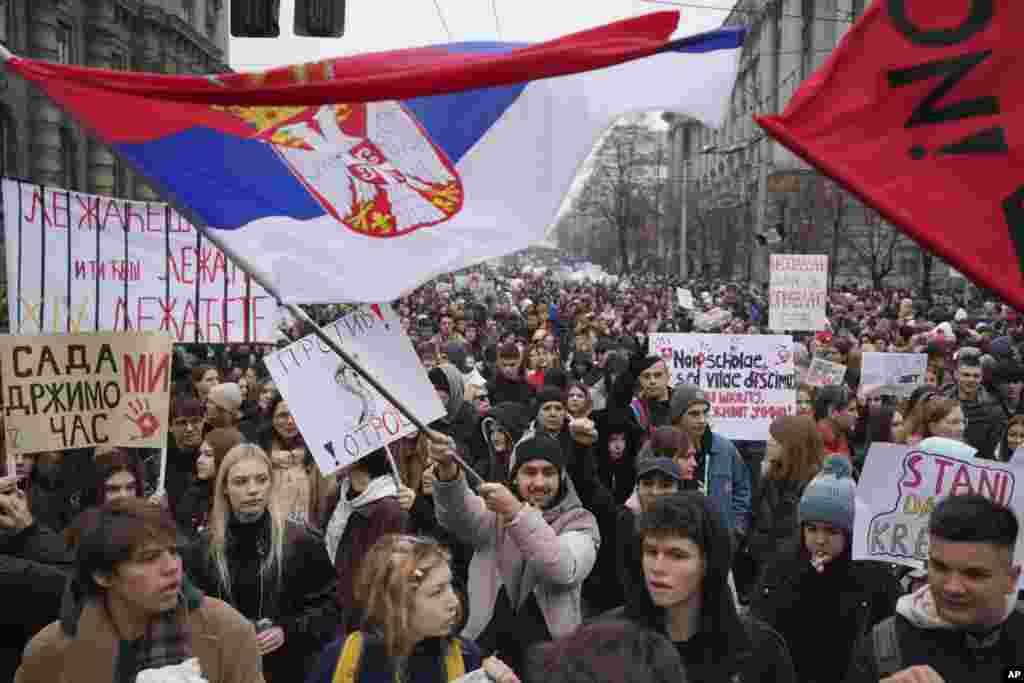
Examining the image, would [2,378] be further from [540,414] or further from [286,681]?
[540,414]

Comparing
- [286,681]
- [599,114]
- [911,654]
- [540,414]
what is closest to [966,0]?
[911,654]

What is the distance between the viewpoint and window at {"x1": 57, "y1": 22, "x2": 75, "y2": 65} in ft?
109

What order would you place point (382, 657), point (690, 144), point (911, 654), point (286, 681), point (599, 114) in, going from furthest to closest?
1. point (690, 144)
2. point (599, 114)
3. point (286, 681)
4. point (382, 657)
5. point (911, 654)

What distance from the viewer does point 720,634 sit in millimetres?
3729

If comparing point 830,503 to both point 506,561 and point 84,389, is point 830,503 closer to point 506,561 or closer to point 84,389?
point 506,561

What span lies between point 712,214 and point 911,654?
64458 mm

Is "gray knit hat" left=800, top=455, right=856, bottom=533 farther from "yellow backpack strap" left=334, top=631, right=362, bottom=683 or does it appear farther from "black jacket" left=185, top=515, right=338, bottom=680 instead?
"yellow backpack strap" left=334, top=631, right=362, bottom=683

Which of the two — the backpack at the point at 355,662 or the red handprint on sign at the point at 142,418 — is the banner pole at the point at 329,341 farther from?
the red handprint on sign at the point at 142,418

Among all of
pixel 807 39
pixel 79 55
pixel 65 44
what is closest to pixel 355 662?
pixel 65 44

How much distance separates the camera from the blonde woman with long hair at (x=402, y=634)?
3.79 meters

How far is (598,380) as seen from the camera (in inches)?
485

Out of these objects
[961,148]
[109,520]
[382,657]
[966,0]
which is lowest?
[382,657]

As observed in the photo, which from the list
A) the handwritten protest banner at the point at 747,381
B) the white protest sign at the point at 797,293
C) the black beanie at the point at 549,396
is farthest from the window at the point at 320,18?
the white protest sign at the point at 797,293

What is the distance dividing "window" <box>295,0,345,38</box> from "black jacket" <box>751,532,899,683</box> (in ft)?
16.4
